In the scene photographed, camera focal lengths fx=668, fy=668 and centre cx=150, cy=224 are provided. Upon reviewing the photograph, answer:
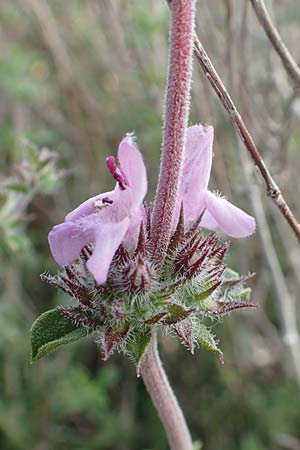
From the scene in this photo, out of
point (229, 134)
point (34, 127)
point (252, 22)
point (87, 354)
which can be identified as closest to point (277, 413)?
point (87, 354)

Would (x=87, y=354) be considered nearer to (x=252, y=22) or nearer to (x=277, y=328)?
(x=277, y=328)

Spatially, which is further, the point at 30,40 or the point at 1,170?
the point at 30,40

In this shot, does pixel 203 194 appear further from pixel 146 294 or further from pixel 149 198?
pixel 149 198

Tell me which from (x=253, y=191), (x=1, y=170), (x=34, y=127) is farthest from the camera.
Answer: (x=34, y=127)

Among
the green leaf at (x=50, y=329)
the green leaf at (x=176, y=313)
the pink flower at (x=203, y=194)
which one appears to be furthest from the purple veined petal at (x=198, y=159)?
the green leaf at (x=50, y=329)

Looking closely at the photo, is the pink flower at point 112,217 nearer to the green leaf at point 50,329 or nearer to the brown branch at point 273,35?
the green leaf at point 50,329

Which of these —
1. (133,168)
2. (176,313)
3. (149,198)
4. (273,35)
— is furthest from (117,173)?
(149,198)
